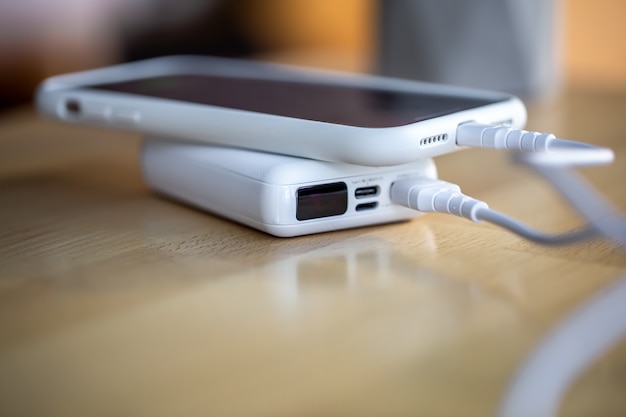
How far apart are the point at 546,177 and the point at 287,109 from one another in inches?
9.4

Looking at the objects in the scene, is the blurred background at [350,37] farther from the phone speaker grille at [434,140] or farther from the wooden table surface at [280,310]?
the phone speaker grille at [434,140]

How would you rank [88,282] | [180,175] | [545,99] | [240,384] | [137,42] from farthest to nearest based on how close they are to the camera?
[137,42] → [545,99] → [180,175] → [88,282] → [240,384]

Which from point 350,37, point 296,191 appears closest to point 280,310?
point 296,191

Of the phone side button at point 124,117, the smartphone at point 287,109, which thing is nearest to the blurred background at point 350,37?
the smartphone at point 287,109

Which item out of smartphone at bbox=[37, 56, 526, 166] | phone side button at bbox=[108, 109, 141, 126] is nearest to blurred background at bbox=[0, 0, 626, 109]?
smartphone at bbox=[37, 56, 526, 166]

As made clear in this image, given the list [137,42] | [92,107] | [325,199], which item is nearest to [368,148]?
[325,199]

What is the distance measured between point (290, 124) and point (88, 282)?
0.16 metres

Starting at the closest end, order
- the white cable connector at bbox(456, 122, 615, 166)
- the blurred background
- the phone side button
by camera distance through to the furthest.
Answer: the white cable connector at bbox(456, 122, 615, 166) < the phone side button < the blurred background

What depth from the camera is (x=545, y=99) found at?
99 centimetres

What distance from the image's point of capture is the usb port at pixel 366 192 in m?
0.54

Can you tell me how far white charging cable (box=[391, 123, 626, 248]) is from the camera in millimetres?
398

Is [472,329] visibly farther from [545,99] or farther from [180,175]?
[545,99]

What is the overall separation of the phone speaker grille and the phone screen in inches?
0.6

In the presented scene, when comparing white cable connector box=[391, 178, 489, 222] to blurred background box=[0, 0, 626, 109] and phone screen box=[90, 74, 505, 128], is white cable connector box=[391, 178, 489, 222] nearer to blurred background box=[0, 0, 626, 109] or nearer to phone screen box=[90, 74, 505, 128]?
phone screen box=[90, 74, 505, 128]
